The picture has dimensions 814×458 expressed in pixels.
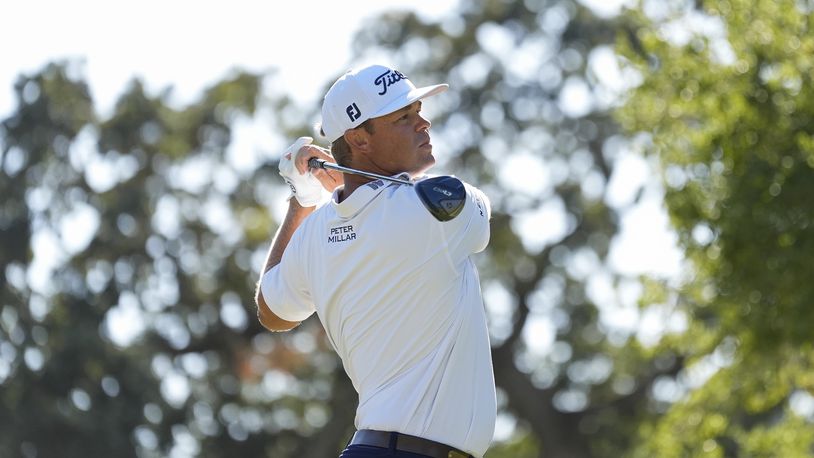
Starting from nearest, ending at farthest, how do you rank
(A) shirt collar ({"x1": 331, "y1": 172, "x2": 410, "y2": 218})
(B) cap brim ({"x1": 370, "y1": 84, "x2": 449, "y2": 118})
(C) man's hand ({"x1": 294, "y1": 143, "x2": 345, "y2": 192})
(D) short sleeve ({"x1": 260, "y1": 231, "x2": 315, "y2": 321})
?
(A) shirt collar ({"x1": 331, "y1": 172, "x2": 410, "y2": 218}) < (B) cap brim ({"x1": 370, "y1": 84, "x2": 449, "y2": 118}) < (D) short sleeve ({"x1": 260, "y1": 231, "x2": 315, "y2": 321}) < (C) man's hand ({"x1": 294, "y1": 143, "x2": 345, "y2": 192})

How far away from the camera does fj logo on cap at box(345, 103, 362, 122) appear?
5.00m

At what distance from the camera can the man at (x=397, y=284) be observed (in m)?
4.76

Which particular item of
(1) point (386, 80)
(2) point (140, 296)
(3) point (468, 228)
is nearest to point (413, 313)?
(3) point (468, 228)

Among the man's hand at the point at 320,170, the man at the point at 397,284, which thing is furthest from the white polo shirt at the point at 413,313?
the man's hand at the point at 320,170

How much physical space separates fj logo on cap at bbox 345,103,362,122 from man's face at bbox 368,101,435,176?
2.6 inches

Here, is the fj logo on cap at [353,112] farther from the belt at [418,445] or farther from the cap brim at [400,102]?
the belt at [418,445]

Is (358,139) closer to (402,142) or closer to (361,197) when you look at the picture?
(402,142)

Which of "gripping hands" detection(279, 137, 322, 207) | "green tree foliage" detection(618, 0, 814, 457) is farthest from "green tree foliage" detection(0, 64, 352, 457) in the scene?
"gripping hands" detection(279, 137, 322, 207)

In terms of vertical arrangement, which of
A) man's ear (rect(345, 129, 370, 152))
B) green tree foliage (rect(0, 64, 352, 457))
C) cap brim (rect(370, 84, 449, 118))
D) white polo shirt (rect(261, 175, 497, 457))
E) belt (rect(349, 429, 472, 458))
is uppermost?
cap brim (rect(370, 84, 449, 118))

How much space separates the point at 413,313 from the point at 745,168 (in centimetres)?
1186

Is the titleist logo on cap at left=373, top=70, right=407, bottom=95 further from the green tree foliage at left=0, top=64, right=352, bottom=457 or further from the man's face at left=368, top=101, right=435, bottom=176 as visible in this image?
the green tree foliage at left=0, top=64, right=352, bottom=457

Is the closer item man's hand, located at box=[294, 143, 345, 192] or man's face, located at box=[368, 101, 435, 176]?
man's face, located at box=[368, 101, 435, 176]

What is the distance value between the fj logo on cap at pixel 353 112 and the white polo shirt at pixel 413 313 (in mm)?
227

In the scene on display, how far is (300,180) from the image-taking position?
543 cm
